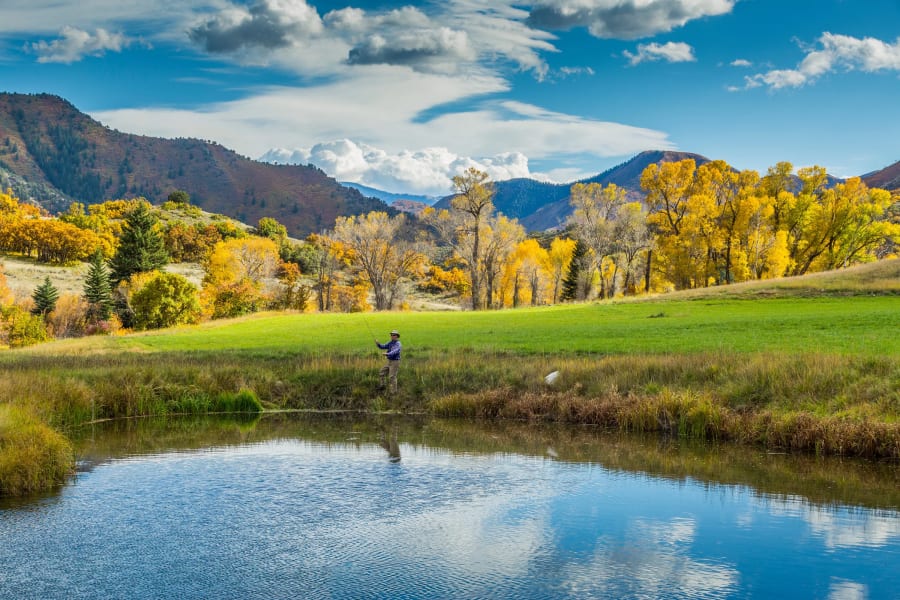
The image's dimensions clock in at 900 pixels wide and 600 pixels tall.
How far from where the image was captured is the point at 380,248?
276 ft

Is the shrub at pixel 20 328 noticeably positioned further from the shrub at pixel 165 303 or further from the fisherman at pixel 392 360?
the fisherman at pixel 392 360

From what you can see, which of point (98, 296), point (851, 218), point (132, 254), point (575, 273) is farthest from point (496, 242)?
point (132, 254)

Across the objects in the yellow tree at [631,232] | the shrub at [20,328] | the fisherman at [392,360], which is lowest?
the shrub at [20,328]

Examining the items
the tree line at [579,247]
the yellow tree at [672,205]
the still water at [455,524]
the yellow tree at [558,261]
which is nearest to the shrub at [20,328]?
the tree line at [579,247]

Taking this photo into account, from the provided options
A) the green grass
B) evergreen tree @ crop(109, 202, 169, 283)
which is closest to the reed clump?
the green grass

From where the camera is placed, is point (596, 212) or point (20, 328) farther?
point (20, 328)

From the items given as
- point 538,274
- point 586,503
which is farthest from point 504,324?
point 538,274

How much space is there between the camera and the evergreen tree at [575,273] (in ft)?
296

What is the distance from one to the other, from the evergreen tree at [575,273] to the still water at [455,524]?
7309 centimetres

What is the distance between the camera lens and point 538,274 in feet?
357

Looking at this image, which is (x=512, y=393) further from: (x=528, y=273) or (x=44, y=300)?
(x=44, y=300)

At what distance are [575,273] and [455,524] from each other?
277ft

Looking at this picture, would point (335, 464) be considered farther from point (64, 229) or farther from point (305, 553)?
point (64, 229)

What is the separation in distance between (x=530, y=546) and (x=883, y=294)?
4911 centimetres
